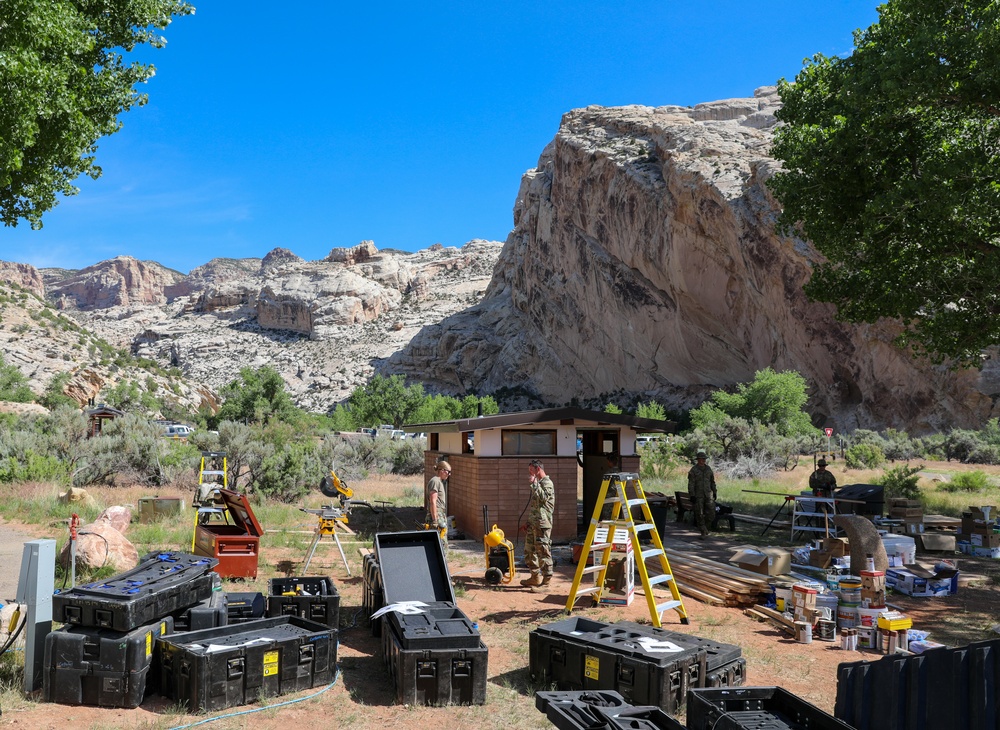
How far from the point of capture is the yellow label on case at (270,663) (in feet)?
20.0

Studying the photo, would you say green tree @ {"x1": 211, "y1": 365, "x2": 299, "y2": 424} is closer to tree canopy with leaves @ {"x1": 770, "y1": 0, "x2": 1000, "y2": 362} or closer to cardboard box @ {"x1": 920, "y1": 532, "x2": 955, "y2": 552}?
tree canopy with leaves @ {"x1": 770, "y1": 0, "x2": 1000, "y2": 362}

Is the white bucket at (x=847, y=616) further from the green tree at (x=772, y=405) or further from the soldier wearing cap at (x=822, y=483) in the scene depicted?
the green tree at (x=772, y=405)

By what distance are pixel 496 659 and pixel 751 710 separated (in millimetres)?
3358

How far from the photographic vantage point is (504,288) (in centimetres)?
9575

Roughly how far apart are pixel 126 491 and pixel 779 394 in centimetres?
3918

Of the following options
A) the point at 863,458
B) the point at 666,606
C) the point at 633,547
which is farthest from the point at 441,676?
the point at 863,458

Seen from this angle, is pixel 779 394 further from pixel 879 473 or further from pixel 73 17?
pixel 73 17

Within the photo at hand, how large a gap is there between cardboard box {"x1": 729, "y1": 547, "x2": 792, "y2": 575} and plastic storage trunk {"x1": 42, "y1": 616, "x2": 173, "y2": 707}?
9379mm

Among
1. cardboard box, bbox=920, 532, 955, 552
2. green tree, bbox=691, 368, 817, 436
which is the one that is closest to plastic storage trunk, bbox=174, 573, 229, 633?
cardboard box, bbox=920, 532, 955, 552

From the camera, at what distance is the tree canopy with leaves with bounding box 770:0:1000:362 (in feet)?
41.7

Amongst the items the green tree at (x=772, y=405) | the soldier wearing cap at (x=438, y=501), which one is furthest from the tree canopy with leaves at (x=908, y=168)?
the green tree at (x=772, y=405)

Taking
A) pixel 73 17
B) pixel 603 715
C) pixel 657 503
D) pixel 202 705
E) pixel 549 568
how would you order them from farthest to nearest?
pixel 657 503, pixel 549 568, pixel 73 17, pixel 202 705, pixel 603 715

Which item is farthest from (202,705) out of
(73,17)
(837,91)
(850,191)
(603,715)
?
(837,91)

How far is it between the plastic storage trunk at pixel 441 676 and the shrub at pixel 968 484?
23.5 m
